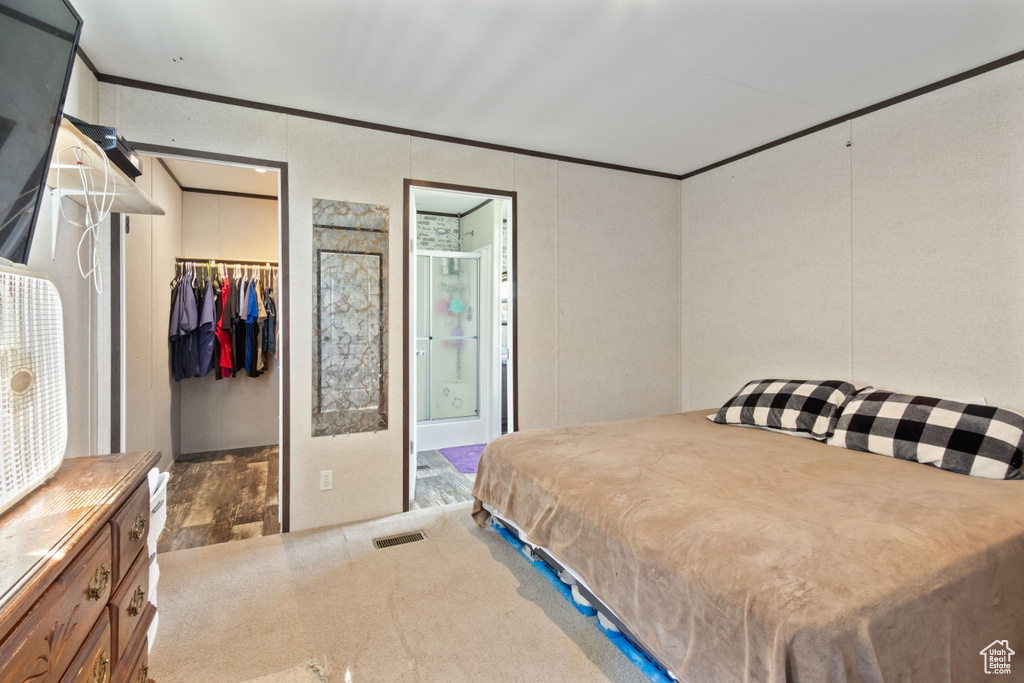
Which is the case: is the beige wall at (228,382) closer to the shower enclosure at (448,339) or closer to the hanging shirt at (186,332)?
the hanging shirt at (186,332)

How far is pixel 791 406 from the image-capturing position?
2.79 metres

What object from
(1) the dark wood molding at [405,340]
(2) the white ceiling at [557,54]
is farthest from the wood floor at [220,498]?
(2) the white ceiling at [557,54]

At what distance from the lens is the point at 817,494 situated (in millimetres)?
1741

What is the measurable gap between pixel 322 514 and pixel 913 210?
3804mm

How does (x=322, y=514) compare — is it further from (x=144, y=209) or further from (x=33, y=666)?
(x=33, y=666)

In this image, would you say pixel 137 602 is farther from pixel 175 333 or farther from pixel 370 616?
pixel 175 333

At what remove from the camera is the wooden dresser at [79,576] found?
2.27 feet

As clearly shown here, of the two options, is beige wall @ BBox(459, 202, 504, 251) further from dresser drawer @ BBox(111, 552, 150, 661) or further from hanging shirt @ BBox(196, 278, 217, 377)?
dresser drawer @ BBox(111, 552, 150, 661)

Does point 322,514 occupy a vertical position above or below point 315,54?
below

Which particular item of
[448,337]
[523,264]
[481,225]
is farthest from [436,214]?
[523,264]

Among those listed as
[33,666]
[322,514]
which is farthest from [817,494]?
[322,514]

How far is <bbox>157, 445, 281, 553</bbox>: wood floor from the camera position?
2.91 m

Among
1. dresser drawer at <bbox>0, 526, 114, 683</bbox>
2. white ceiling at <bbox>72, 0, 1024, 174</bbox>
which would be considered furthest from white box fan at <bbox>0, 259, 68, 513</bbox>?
white ceiling at <bbox>72, 0, 1024, 174</bbox>

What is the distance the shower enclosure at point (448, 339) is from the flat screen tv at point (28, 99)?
3.61 metres
